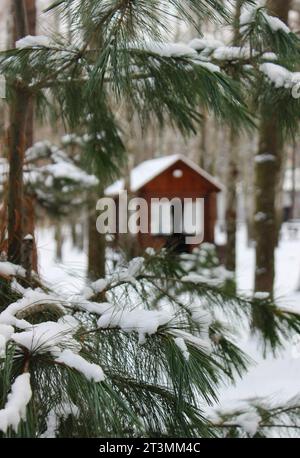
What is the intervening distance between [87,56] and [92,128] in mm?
679

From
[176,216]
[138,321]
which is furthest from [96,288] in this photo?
[176,216]

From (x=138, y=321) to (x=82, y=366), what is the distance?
0.87 ft

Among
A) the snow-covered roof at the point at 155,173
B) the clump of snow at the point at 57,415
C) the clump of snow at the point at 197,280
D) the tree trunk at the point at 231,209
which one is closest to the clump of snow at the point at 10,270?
the clump of snow at the point at 57,415

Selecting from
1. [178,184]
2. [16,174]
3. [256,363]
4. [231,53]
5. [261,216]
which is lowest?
[256,363]

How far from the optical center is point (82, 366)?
3.24 feet

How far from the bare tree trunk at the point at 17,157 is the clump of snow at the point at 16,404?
0.93m

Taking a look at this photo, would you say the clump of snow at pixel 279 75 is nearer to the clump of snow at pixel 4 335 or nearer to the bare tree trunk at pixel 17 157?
the bare tree trunk at pixel 17 157

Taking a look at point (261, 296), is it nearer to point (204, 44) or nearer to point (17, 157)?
point (204, 44)

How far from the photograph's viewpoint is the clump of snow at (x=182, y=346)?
116 centimetres

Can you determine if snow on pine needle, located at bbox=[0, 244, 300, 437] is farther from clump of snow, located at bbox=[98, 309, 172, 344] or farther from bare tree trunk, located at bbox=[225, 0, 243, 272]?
bare tree trunk, located at bbox=[225, 0, 243, 272]

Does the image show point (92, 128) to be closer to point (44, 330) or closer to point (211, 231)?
point (44, 330)

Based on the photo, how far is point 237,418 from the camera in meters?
1.93

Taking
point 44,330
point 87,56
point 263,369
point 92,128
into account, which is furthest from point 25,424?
point 263,369

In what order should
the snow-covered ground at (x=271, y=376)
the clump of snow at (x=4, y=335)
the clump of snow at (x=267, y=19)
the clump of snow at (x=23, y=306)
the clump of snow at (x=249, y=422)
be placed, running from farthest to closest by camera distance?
the snow-covered ground at (x=271, y=376) → the clump of snow at (x=249, y=422) → the clump of snow at (x=267, y=19) → the clump of snow at (x=23, y=306) → the clump of snow at (x=4, y=335)
